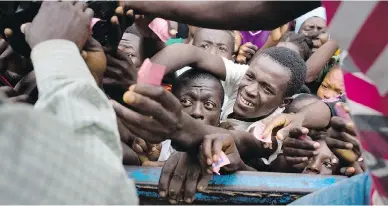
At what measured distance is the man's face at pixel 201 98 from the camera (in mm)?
2670

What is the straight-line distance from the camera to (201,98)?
2.68 meters

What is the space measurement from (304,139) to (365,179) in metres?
0.80

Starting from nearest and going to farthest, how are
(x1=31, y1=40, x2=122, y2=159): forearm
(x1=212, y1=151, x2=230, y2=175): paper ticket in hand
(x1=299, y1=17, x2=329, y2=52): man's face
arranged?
(x1=31, y1=40, x2=122, y2=159): forearm → (x1=212, y1=151, x2=230, y2=175): paper ticket in hand → (x1=299, y1=17, x2=329, y2=52): man's face

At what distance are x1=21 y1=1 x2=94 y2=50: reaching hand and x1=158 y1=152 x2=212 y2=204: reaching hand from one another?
0.60 meters

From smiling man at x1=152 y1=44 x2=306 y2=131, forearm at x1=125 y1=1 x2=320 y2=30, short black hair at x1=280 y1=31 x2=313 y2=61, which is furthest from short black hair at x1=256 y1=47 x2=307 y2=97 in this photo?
forearm at x1=125 y1=1 x2=320 y2=30

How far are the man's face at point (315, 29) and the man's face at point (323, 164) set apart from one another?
7.19ft

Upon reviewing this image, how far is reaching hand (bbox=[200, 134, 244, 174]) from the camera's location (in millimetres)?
1805

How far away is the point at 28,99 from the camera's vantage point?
1.74 m

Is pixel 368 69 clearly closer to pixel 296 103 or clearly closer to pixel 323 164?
pixel 323 164

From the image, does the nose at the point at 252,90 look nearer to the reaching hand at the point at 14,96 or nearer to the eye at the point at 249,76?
the eye at the point at 249,76

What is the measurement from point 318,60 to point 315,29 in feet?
2.06

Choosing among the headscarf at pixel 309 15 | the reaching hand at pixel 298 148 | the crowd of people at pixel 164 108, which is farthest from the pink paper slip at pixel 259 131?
the headscarf at pixel 309 15

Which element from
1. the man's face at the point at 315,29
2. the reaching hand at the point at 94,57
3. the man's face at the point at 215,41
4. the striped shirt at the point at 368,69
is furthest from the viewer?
the man's face at the point at 315,29

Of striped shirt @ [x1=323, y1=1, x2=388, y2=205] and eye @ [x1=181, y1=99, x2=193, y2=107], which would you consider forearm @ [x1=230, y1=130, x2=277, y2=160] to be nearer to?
eye @ [x1=181, y1=99, x2=193, y2=107]
